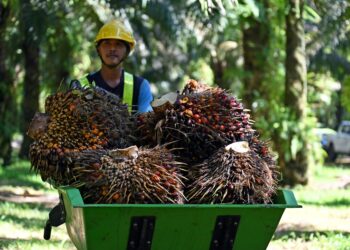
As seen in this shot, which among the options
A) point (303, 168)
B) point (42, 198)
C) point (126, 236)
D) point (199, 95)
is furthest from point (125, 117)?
point (303, 168)

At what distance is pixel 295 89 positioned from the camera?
1498 cm

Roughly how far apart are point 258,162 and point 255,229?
386 mm

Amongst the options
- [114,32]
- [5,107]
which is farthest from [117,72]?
[5,107]

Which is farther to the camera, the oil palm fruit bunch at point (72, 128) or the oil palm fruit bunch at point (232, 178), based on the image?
the oil palm fruit bunch at point (72, 128)

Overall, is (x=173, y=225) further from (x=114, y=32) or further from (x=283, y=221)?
(x=283, y=221)

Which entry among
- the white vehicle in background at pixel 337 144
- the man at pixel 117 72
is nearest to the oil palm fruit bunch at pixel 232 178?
the man at pixel 117 72

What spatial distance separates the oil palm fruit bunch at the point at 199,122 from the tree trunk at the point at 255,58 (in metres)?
11.4

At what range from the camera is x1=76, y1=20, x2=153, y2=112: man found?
616 centimetres

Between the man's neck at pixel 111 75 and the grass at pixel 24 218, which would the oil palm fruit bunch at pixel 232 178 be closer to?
the grass at pixel 24 218

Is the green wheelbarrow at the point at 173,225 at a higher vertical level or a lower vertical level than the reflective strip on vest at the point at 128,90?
lower

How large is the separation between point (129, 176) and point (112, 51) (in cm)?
208

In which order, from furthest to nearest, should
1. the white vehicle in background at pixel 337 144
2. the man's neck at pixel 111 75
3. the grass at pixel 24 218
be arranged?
1. the white vehicle in background at pixel 337 144
2. the grass at pixel 24 218
3. the man's neck at pixel 111 75

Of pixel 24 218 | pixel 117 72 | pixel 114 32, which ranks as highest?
pixel 114 32

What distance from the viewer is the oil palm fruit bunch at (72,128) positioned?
470 cm
